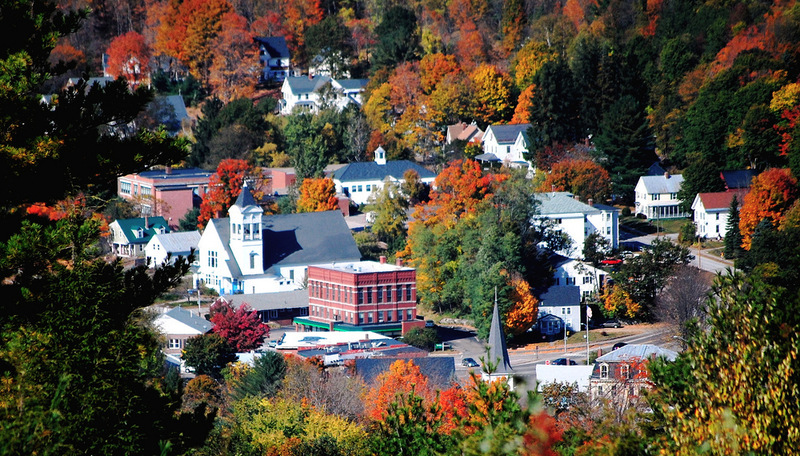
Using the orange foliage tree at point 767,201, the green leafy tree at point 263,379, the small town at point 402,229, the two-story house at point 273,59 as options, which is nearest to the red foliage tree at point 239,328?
the small town at point 402,229

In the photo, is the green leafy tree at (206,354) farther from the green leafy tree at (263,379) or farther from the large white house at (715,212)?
the large white house at (715,212)

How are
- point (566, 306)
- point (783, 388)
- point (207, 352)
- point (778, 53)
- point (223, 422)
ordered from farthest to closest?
point (778, 53)
point (566, 306)
point (207, 352)
point (223, 422)
point (783, 388)

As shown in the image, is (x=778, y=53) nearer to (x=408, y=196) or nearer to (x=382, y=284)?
(x=408, y=196)

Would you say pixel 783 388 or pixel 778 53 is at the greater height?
pixel 778 53

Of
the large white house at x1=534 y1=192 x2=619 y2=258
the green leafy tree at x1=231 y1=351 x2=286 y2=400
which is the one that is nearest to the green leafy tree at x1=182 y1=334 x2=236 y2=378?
the green leafy tree at x1=231 y1=351 x2=286 y2=400

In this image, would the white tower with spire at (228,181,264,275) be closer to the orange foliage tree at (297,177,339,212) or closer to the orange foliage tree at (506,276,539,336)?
the orange foliage tree at (297,177,339,212)

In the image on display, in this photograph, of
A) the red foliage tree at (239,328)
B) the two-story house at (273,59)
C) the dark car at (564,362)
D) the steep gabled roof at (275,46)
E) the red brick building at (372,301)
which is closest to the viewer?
the dark car at (564,362)

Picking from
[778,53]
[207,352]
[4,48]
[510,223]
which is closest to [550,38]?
[778,53]
